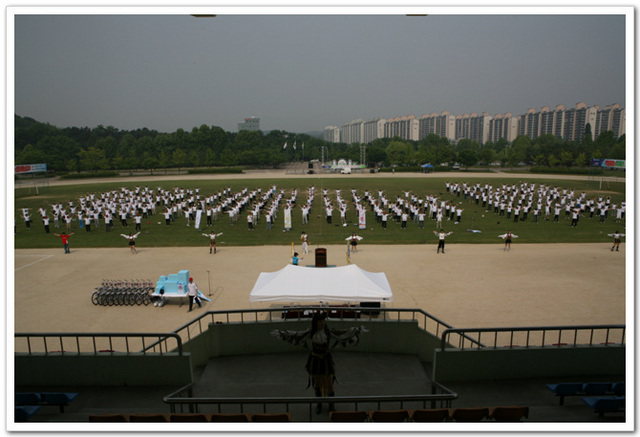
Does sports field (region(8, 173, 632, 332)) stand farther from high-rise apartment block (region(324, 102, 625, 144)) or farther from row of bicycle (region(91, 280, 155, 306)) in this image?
high-rise apartment block (region(324, 102, 625, 144))

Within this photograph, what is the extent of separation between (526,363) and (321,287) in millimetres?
5487

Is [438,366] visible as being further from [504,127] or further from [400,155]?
[504,127]

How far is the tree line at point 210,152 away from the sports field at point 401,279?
64521 mm

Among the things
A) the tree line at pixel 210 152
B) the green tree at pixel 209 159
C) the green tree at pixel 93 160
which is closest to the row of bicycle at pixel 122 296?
the tree line at pixel 210 152

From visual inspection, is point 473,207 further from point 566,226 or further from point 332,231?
point 332,231

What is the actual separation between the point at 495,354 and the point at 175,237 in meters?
22.4

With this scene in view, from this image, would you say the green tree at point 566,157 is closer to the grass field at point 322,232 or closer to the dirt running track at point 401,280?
the grass field at point 322,232

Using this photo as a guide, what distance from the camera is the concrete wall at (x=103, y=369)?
21.2 feet

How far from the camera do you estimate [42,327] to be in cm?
1187

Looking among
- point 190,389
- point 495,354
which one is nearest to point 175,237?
point 190,389
